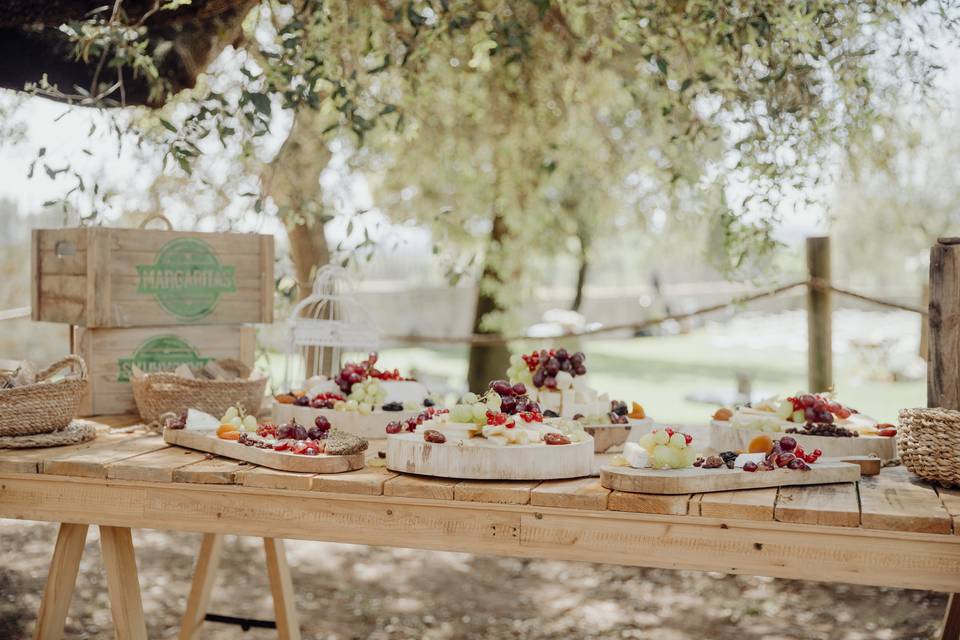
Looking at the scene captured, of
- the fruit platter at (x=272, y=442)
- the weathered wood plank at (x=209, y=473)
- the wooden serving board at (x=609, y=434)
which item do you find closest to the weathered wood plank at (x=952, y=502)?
the wooden serving board at (x=609, y=434)

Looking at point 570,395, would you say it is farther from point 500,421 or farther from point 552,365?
point 500,421

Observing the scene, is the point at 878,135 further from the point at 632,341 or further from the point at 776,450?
the point at 632,341

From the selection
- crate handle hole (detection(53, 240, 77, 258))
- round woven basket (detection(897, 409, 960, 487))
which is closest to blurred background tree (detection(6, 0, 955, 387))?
crate handle hole (detection(53, 240, 77, 258))

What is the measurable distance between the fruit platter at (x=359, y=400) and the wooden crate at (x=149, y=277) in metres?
0.61

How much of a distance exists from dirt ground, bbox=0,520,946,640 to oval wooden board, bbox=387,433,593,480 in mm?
2242

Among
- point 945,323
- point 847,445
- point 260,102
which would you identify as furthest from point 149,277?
point 945,323

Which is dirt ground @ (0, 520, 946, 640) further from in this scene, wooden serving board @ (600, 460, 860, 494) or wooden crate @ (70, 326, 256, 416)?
wooden serving board @ (600, 460, 860, 494)

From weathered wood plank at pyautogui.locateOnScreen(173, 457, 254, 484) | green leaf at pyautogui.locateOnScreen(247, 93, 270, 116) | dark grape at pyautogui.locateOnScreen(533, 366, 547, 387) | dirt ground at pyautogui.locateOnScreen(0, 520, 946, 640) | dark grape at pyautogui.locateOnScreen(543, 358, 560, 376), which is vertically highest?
green leaf at pyautogui.locateOnScreen(247, 93, 270, 116)

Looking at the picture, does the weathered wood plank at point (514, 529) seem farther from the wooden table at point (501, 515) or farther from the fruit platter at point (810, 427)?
the fruit platter at point (810, 427)

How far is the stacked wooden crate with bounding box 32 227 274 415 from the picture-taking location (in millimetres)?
3410

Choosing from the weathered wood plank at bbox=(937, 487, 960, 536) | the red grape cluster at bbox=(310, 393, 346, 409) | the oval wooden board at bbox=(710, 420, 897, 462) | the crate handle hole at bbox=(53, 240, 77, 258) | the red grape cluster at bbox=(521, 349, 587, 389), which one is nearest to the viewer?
the weathered wood plank at bbox=(937, 487, 960, 536)

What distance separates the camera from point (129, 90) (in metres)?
3.58

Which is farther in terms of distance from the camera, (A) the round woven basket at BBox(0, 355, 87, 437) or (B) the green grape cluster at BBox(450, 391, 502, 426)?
(A) the round woven basket at BBox(0, 355, 87, 437)

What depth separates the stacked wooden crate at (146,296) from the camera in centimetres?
341
